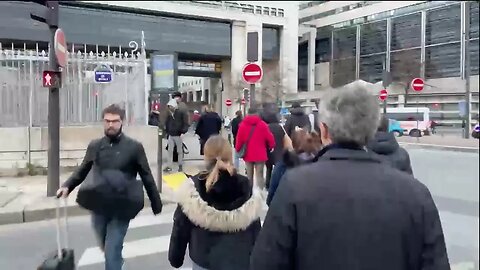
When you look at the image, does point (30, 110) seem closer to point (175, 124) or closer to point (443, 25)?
point (175, 124)

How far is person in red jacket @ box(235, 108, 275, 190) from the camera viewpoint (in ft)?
29.5

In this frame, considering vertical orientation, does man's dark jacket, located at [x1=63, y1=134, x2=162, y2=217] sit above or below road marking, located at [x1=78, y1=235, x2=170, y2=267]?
above

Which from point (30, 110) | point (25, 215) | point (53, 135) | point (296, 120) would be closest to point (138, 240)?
point (25, 215)

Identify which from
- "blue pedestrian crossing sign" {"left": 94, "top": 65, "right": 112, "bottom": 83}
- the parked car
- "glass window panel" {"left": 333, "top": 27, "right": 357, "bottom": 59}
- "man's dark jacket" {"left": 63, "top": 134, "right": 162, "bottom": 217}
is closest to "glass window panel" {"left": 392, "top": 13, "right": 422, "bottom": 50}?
"glass window panel" {"left": 333, "top": 27, "right": 357, "bottom": 59}

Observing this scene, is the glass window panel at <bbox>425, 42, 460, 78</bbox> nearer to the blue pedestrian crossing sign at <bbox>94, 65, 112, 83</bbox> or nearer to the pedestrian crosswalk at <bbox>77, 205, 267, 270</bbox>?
the blue pedestrian crossing sign at <bbox>94, 65, 112, 83</bbox>

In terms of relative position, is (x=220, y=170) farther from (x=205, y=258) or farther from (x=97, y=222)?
(x=97, y=222)

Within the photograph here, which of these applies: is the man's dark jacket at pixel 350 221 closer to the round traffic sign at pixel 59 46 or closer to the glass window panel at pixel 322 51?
the round traffic sign at pixel 59 46

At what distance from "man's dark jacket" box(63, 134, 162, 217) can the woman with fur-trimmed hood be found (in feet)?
4.00

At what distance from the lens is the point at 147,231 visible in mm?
6875

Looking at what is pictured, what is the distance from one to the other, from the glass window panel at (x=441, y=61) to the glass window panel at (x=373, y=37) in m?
7.65

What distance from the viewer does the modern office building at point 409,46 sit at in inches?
1028

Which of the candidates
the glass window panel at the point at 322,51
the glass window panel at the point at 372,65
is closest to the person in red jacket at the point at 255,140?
the glass window panel at the point at 372,65

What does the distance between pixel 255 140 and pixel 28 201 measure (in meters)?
3.69

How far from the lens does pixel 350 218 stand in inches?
68.9
